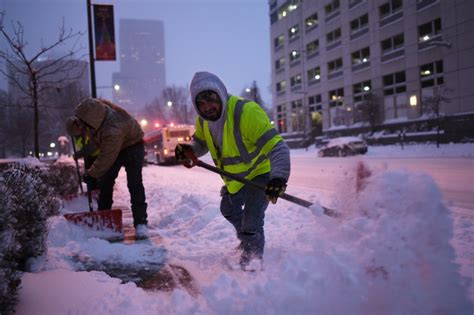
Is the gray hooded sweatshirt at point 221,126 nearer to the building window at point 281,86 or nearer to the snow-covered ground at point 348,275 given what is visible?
the snow-covered ground at point 348,275

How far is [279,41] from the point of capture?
46562 mm

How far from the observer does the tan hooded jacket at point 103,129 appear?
447cm

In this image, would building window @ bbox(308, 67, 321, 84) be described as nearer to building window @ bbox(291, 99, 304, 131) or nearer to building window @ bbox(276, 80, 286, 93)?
building window @ bbox(291, 99, 304, 131)

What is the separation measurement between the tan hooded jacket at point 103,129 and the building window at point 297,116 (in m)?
37.5

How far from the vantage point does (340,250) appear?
262cm

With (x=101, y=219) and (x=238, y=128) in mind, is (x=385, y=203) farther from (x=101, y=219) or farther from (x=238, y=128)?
(x=101, y=219)

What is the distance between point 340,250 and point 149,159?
28.1m

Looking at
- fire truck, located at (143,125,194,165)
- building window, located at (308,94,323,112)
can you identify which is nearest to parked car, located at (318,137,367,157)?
fire truck, located at (143,125,194,165)

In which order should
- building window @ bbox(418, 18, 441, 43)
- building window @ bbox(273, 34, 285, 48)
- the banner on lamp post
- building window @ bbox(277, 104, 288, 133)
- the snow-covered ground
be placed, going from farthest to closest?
1. building window @ bbox(273, 34, 285, 48)
2. building window @ bbox(277, 104, 288, 133)
3. building window @ bbox(418, 18, 441, 43)
4. the banner on lamp post
5. the snow-covered ground

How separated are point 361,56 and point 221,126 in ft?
107

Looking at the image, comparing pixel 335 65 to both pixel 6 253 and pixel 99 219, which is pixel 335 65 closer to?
pixel 99 219

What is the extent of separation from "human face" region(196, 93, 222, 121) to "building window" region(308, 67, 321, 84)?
121 feet

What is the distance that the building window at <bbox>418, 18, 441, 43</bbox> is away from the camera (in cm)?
2581

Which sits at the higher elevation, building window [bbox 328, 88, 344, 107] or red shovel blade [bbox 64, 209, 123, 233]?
building window [bbox 328, 88, 344, 107]
